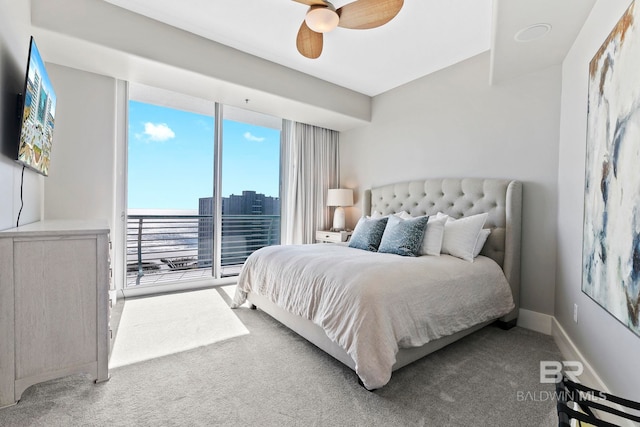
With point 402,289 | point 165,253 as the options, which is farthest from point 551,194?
point 165,253

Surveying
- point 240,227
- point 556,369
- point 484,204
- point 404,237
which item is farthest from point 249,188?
point 556,369

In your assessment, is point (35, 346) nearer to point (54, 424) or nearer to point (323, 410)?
point (54, 424)

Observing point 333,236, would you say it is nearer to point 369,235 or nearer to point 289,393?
point 369,235

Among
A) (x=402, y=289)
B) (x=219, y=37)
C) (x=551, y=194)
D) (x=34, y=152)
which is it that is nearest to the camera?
(x=402, y=289)

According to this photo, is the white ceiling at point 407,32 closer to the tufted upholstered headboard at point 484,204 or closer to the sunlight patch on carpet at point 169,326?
the tufted upholstered headboard at point 484,204

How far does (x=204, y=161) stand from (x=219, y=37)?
1.68 meters

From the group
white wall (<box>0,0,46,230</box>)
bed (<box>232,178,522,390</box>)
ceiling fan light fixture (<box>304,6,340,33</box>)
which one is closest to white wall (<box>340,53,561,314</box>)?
bed (<box>232,178,522,390</box>)

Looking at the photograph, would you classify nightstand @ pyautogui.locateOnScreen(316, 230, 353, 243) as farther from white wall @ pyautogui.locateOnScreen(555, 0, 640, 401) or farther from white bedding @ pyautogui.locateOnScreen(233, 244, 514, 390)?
white wall @ pyautogui.locateOnScreen(555, 0, 640, 401)

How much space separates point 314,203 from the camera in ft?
16.3

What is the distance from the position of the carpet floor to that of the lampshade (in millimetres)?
2717

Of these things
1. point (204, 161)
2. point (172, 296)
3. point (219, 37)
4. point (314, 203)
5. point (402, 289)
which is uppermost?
point (219, 37)

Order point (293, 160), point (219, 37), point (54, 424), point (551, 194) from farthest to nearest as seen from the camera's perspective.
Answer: point (293, 160)
point (219, 37)
point (551, 194)
point (54, 424)

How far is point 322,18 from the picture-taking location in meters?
2.15

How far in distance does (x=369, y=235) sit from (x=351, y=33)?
2011 millimetres
